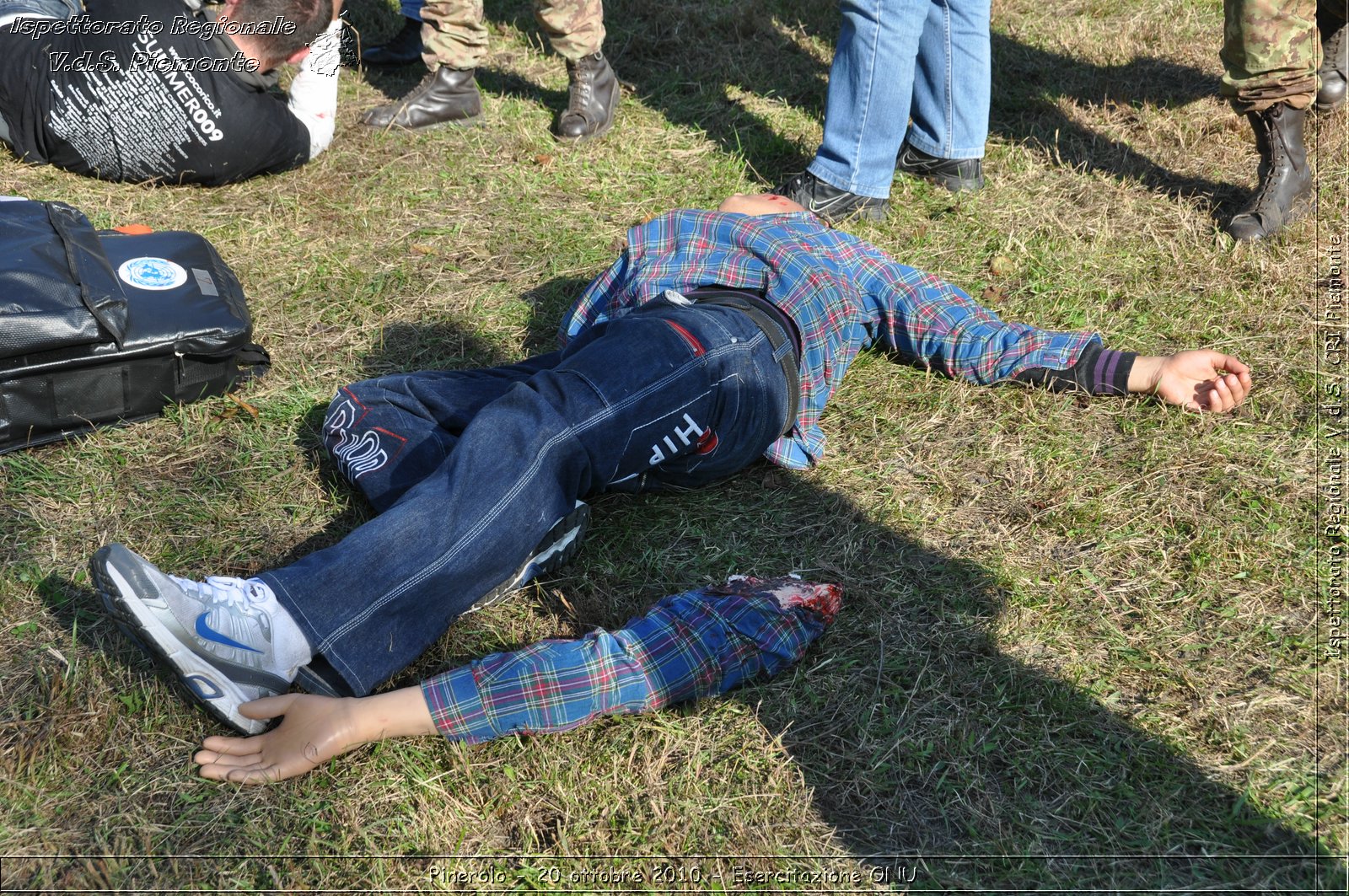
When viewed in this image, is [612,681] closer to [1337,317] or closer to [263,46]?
[1337,317]

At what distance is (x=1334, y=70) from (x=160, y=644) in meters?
5.43

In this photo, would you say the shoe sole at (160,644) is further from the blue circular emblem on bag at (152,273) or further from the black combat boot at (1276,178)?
the black combat boot at (1276,178)

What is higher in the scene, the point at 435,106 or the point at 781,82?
the point at 781,82

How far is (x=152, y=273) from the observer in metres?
3.16

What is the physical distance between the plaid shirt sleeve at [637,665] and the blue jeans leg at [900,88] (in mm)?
2482

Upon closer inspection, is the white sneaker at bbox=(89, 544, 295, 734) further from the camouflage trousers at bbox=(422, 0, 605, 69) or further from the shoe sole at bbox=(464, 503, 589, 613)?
the camouflage trousers at bbox=(422, 0, 605, 69)

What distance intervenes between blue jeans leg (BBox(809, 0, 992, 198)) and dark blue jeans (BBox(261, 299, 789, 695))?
180 centimetres

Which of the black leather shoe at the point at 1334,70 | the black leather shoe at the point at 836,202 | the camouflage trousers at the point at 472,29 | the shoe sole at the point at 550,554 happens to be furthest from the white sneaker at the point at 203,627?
the black leather shoe at the point at 1334,70

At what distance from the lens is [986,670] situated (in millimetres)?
2490

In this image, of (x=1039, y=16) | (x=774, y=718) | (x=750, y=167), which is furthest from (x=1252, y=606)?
(x=1039, y=16)

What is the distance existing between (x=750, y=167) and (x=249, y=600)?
332 cm

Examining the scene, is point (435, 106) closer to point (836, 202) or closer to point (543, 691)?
point (836, 202)

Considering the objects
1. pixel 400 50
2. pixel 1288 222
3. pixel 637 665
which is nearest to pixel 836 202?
pixel 1288 222

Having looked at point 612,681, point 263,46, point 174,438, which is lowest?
point 174,438
